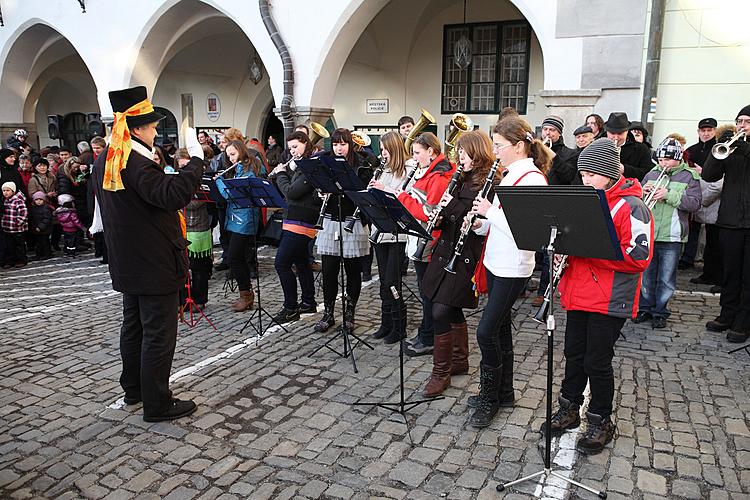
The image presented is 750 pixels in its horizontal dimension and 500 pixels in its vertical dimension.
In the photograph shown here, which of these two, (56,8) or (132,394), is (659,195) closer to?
(132,394)

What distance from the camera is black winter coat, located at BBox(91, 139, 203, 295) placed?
3721mm

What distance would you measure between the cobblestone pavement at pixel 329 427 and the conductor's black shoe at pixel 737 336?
0.46 feet

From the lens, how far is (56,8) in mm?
13805

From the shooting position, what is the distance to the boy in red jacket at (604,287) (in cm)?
318

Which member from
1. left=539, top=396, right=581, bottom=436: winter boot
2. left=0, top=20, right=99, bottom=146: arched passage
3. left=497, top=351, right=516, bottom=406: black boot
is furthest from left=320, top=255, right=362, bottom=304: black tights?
left=0, top=20, right=99, bottom=146: arched passage

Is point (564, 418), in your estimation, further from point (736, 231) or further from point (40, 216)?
point (40, 216)

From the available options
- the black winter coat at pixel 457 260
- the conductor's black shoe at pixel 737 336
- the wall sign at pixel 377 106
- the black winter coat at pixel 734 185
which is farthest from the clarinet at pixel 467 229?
the wall sign at pixel 377 106

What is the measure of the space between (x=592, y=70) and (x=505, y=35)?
544cm

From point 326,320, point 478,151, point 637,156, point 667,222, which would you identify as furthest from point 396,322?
point 637,156

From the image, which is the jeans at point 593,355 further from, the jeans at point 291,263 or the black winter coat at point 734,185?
the jeans at point 291,263

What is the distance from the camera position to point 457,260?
3.97 metres

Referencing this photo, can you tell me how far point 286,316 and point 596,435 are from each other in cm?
347

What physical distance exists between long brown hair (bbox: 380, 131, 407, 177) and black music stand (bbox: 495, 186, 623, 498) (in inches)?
92.3

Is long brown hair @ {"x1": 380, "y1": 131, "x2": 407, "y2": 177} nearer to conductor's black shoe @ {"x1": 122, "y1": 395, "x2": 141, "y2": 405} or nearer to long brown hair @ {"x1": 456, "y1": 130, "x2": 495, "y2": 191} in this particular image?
long brown hair @ {"x1": 456, "y1": 130, "x2": 495, "y2": 191}
